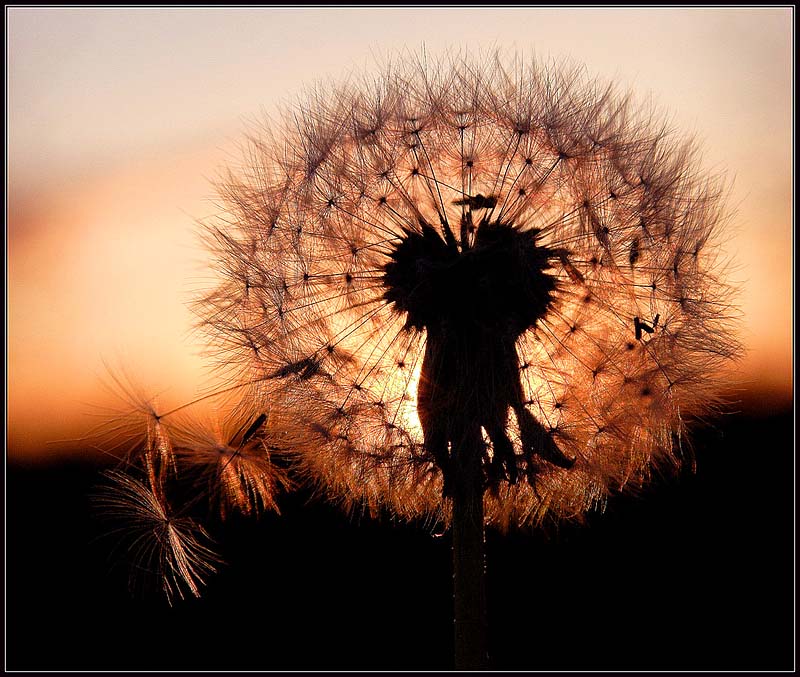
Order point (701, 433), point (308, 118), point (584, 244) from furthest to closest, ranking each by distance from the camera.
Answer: point (701, 433)
point (308, 118)
point (584, 244)

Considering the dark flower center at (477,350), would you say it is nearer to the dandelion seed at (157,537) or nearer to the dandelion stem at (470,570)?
the dandelion stem at (470,570)

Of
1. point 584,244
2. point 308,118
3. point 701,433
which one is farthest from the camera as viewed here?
point 701,433

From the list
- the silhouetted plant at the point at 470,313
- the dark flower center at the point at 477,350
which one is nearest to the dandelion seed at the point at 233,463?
the silhouetted plant at the point at 470,313

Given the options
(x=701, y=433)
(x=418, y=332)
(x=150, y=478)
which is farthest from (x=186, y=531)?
(x=701, y=433)

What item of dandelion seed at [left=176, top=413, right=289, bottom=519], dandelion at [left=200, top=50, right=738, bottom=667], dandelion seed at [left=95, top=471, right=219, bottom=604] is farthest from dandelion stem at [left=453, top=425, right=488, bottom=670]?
dandelion seed at [left=95, top=471, right=219, bottom=604]

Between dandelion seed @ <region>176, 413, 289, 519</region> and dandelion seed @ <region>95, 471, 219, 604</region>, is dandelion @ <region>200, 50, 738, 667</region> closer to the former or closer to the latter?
dandelion seed @ <region>176, 413, 289, 519</region>

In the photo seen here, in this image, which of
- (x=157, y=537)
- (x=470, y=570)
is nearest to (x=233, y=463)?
(x=157, y=537)

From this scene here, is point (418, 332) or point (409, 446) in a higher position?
point (418, 332)

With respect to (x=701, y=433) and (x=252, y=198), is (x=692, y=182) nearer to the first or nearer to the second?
(x=701, y=433)
